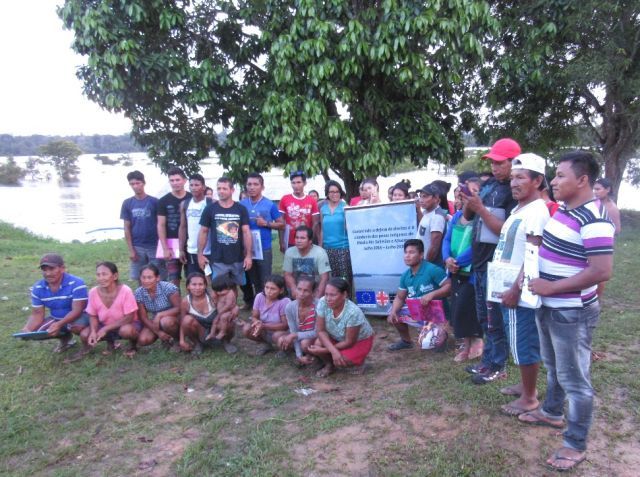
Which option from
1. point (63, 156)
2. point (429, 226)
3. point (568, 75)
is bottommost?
point (429, 226)

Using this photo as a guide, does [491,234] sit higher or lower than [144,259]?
higher

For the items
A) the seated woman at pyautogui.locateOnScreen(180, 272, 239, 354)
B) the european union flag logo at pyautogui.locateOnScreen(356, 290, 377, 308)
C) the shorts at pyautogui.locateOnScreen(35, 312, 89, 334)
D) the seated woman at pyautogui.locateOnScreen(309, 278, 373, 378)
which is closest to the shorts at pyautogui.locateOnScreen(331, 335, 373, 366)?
the seated woman at pyautogui.locateOnScreen(309, 278, 373, 378)

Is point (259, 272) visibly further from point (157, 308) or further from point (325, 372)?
point (325, 372)

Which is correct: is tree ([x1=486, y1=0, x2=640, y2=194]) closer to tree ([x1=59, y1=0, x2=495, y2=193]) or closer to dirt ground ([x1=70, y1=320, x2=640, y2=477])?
tree ([x1=59, y1=0, x2=495, y2=193])

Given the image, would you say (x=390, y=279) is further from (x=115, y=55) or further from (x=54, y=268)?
(x=115, y=55)

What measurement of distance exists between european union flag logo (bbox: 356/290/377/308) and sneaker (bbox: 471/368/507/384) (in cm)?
206

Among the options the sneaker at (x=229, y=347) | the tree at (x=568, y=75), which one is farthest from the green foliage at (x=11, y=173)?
the sneaker at (x=229, y=347)

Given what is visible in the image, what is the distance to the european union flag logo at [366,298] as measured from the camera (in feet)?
18.5

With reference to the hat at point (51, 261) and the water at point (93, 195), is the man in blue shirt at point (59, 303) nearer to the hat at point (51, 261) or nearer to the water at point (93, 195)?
the hat at point (51, 261)

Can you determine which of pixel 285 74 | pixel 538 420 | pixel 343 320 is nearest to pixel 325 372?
pixel 343 320

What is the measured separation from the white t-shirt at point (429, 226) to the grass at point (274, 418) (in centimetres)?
113

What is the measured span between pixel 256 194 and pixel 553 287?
3764 millimetres

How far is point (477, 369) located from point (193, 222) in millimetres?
3430

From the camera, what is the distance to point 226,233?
525cm
